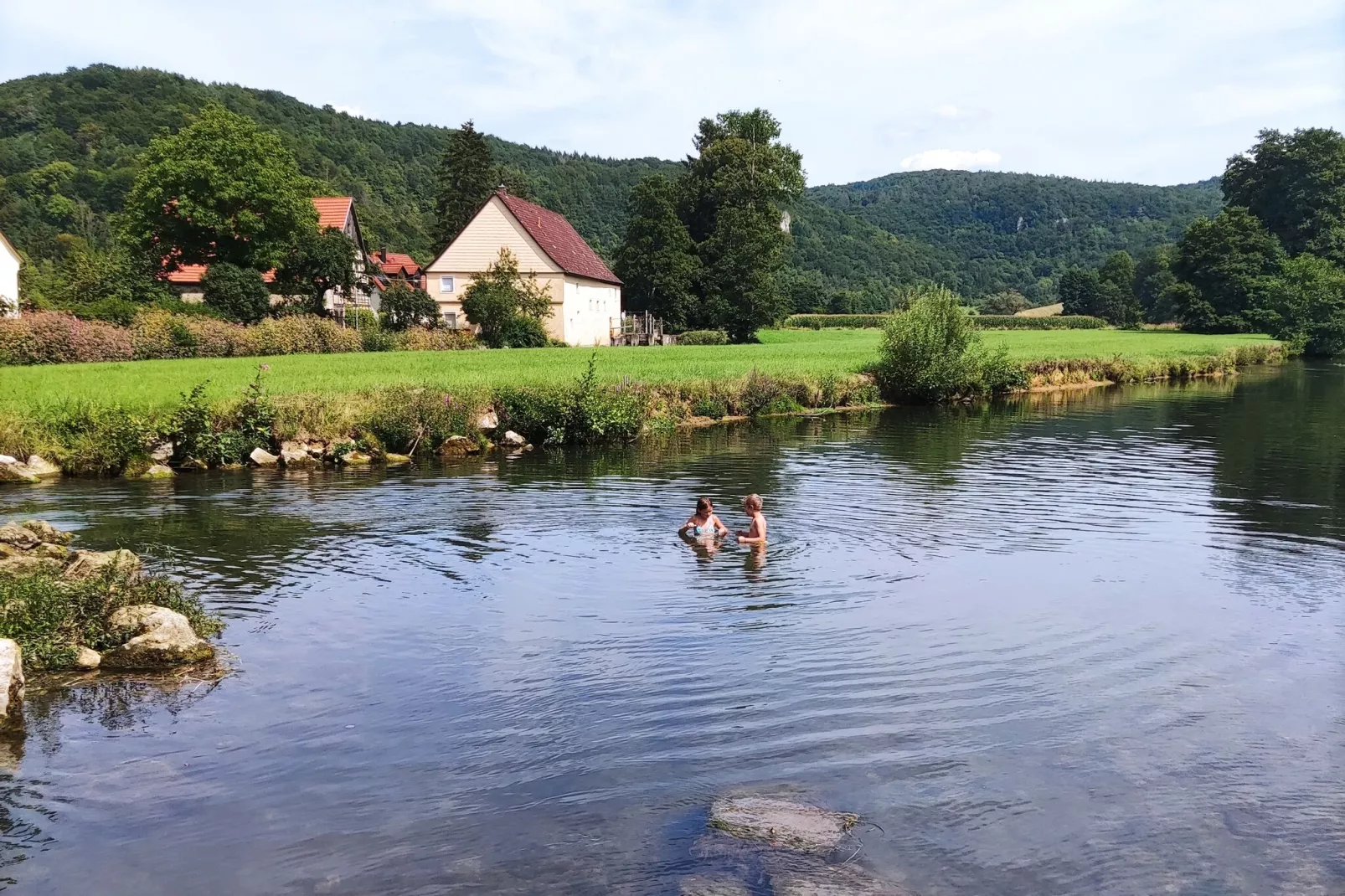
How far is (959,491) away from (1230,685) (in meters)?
10.5

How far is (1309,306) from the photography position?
7406 centimetres

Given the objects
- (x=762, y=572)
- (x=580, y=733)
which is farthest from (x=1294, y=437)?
(x=580, y=733)

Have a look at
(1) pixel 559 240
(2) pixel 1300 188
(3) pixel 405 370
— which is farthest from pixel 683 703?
(2) pixel 1300 188

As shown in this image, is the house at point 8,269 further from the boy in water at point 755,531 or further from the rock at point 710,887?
the rock at point 710,887

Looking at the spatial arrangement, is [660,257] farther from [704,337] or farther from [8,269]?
[8,269]

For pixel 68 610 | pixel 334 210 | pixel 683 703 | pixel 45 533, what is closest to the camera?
pixel 683 703

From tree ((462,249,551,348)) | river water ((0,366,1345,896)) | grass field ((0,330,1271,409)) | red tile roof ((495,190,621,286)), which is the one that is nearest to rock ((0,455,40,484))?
river water ((0,366,1345,896))

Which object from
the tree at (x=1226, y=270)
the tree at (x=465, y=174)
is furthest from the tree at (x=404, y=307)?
the tree at (x=1226, y=270)

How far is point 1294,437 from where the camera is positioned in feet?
93.5

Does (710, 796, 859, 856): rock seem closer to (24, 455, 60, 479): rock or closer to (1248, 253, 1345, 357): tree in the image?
(24, 455, 60, 479): rock

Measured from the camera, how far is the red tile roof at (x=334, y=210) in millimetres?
71125

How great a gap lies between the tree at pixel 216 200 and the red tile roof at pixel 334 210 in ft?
48.5

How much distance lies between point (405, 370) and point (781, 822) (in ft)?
93.8

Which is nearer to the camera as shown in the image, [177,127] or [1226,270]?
[1226,270]
